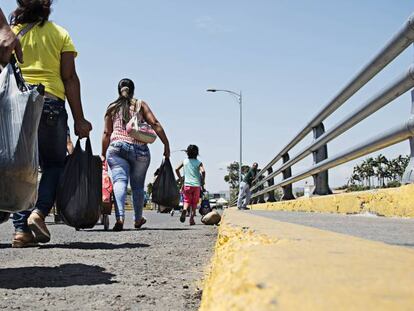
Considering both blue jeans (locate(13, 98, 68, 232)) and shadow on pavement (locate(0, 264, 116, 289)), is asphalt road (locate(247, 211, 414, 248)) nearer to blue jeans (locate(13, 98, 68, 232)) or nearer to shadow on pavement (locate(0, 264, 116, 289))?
shadow on pavement (locate(0, 264, 116, 289))

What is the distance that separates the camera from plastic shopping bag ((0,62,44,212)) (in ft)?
8.55

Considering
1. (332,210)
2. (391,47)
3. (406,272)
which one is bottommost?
(406,272)

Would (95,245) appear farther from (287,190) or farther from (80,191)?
(287,190)

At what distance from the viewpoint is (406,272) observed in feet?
2.38

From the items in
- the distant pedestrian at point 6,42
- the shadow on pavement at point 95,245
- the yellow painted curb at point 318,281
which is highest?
the distant pedestrian at point 6,42

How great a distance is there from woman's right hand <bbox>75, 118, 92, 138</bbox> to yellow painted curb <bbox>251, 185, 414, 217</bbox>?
2.22 metres

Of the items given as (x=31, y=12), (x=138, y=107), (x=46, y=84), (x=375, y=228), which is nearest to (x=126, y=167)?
(x=138, y=107)

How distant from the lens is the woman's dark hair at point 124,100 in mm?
6996

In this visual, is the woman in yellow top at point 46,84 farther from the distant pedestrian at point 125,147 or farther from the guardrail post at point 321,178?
the guardrail post at point 321,178

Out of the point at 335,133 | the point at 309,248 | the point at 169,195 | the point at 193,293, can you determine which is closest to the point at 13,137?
the point at 193,293

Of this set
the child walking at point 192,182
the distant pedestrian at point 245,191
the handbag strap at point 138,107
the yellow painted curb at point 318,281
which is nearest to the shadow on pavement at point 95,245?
the handbag strap at point 138,107

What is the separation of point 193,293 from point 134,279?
0.44m

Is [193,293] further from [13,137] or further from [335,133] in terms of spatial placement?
[335,133]

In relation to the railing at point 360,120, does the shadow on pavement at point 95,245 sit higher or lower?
lower
